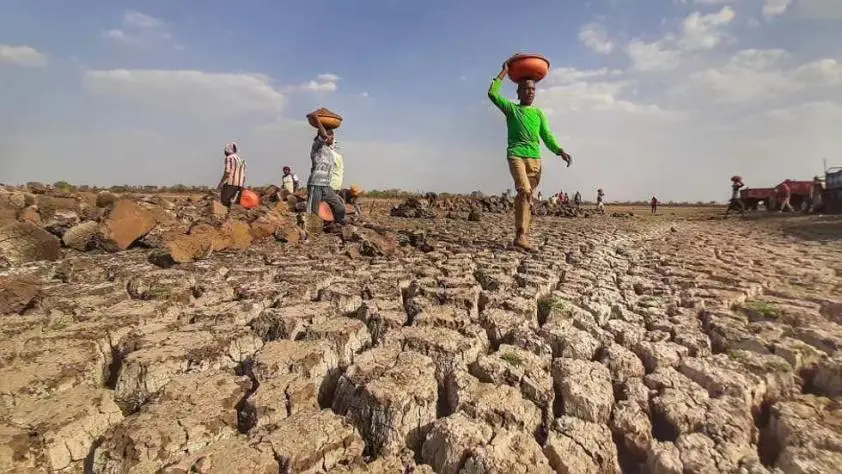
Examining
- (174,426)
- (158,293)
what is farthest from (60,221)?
(174,426)

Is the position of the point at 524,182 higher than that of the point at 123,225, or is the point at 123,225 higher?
the point at 524,182

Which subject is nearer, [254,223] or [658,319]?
[658,319]

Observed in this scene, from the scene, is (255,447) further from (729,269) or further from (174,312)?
(729,269)

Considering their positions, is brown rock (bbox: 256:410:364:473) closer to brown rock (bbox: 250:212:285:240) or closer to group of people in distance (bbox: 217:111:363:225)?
brown rock (bbox: 250:212:285:240)

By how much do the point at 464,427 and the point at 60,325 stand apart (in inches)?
79.2

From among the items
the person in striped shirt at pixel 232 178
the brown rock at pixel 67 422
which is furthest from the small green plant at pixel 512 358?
the person in striped shirt at pixel 232 178

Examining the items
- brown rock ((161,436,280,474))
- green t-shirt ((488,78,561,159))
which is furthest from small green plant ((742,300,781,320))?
brown rock ((161,436,280,474))

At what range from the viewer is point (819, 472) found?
118cm

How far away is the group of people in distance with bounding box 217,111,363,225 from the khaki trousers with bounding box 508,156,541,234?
254 cm

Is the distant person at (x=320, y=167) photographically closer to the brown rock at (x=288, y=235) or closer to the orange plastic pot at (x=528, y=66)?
the brown rock at (x=288, y=235)

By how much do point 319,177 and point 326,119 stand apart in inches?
30.9

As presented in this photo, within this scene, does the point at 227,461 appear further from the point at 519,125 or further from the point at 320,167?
the point at 320,167

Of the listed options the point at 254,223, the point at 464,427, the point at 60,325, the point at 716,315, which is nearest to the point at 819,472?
the point at 464,427

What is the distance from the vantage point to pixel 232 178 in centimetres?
720
